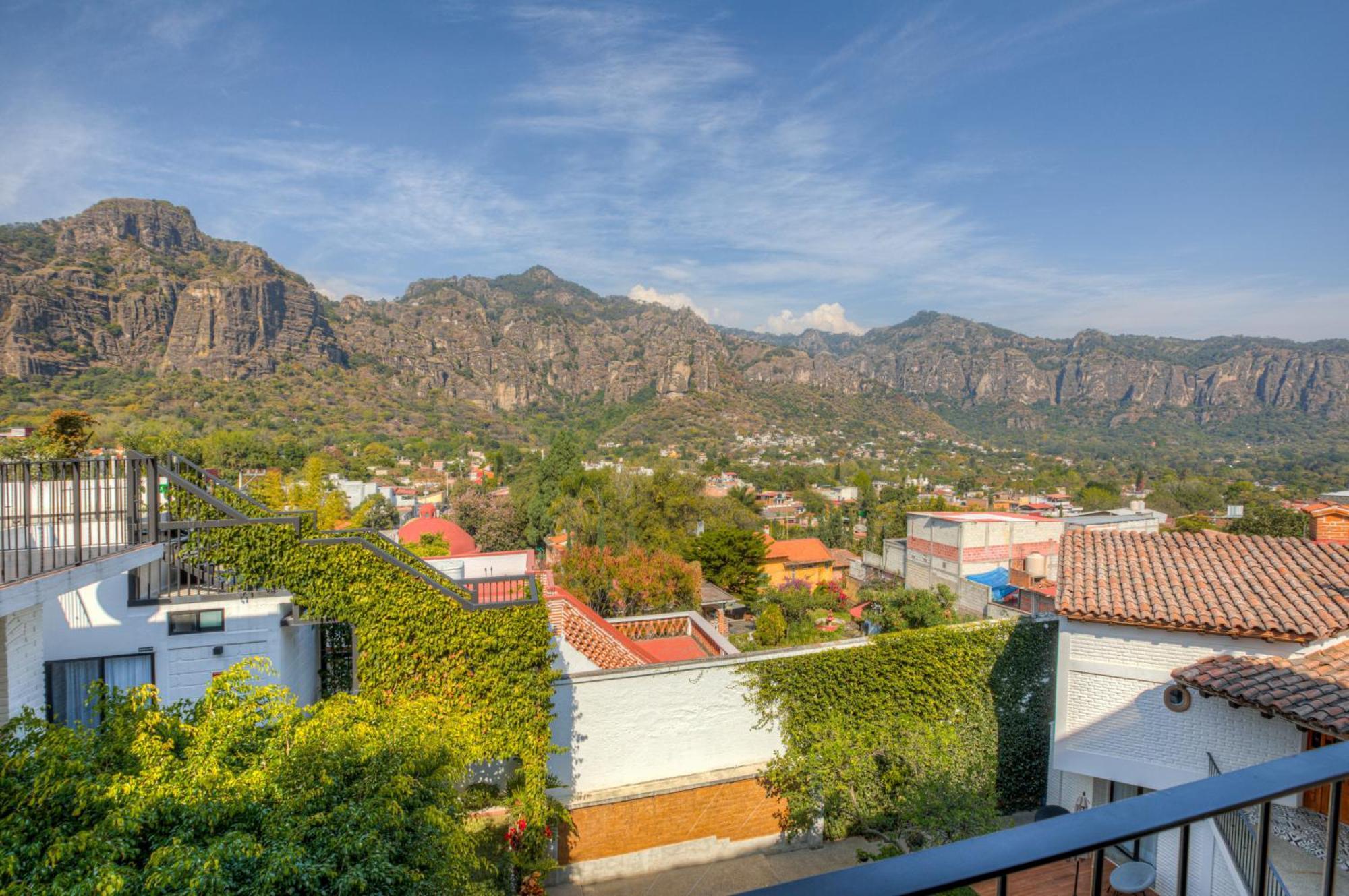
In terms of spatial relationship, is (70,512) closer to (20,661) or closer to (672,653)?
(20,661)

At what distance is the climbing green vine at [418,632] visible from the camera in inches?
275

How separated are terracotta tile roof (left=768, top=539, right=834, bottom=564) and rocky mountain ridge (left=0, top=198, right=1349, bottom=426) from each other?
7104 cm

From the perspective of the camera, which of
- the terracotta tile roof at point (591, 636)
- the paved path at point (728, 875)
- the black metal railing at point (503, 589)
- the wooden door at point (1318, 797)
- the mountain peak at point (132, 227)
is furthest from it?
the mountain peak at point (132, 227)

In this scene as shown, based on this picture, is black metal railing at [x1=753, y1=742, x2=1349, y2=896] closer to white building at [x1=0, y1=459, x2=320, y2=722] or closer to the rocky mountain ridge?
white building at [x1=0, y1=459, x2=320, y2=722]

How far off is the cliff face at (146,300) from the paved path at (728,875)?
81085 millimetres

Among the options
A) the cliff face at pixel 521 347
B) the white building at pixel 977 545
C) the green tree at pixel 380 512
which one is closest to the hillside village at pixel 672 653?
the green tree at pixel 380 512

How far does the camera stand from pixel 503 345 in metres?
134

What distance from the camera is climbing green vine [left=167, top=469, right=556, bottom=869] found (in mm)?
6980

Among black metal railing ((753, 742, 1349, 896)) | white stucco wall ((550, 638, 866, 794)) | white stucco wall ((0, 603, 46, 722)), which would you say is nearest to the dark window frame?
white stucco wall ((0, 603, 46, 722))

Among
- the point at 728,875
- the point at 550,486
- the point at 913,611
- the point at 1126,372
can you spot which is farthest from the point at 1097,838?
the point at 1126,372

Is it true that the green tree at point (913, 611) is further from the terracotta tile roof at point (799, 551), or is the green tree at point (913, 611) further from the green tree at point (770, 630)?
the terracotta tile roof at point (799, 551)

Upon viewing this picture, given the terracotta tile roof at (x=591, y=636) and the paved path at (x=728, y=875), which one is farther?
the terracotta tile roof at (x=591, y=636)

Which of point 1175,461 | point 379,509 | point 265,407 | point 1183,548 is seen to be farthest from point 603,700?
point 1175,461

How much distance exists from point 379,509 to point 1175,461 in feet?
416
